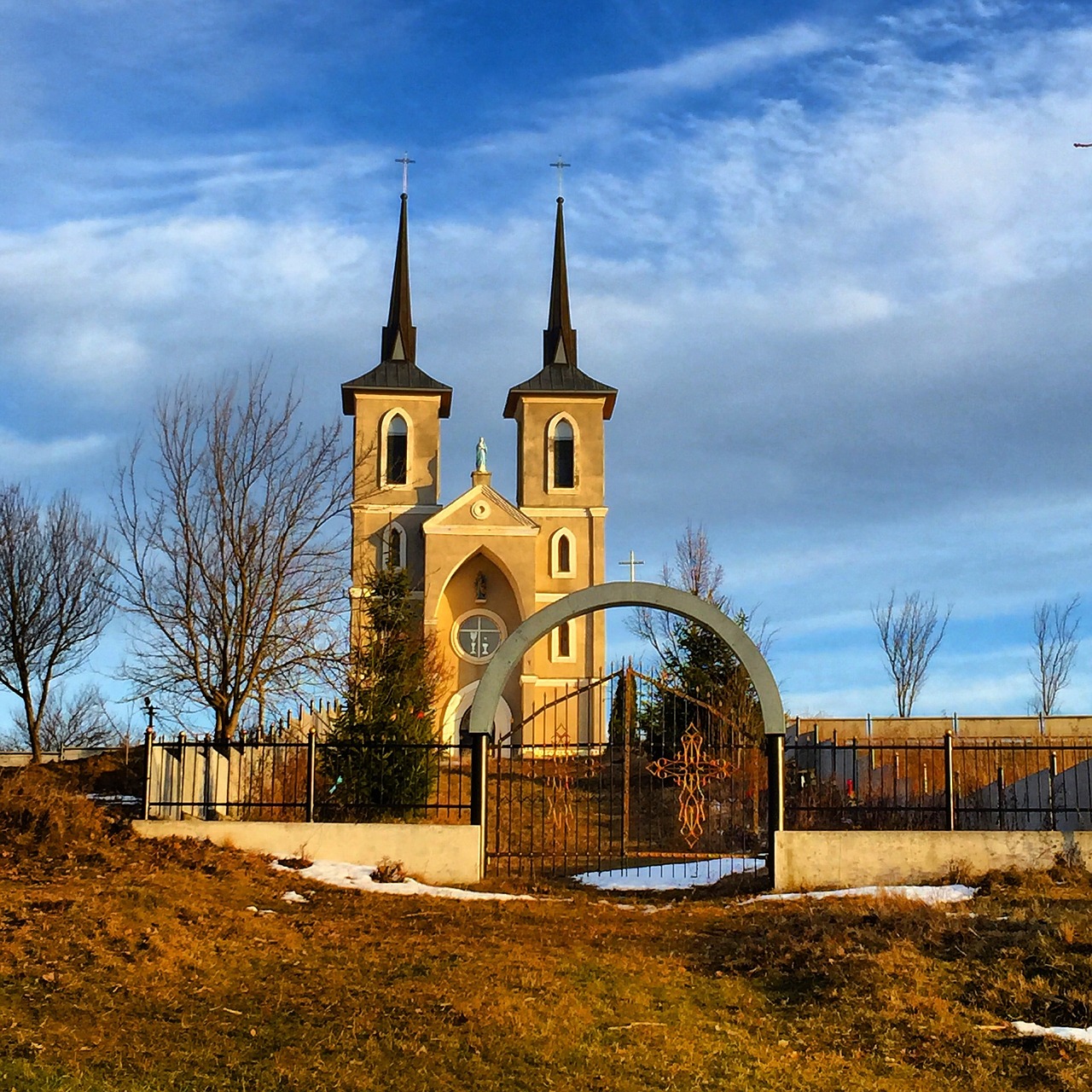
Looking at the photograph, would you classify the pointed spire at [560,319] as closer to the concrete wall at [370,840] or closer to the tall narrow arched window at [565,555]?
the tall narrow arched window at [565,555]

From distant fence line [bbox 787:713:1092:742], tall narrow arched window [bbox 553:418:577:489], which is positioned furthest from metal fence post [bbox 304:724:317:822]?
tall narrow arched window [bbox 553:418:577:489]

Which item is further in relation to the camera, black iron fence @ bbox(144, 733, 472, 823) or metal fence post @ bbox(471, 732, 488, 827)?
black iron fence @ bbox(144, 733, 472, 823)

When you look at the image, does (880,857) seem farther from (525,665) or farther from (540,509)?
(540,509)

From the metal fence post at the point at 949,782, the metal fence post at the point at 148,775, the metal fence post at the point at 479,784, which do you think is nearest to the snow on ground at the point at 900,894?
the metal fence post at the point at 949,782

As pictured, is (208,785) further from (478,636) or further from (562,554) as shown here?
(562,554)

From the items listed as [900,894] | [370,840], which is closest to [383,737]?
[370,840]

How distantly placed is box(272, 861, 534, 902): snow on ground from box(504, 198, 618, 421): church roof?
28.2 meters

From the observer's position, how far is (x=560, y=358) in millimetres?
44219

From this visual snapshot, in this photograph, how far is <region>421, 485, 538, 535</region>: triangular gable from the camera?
A: 40031mm

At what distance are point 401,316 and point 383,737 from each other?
26.5 meters

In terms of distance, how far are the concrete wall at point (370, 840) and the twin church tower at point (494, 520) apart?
22.3m

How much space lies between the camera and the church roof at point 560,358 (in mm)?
42688

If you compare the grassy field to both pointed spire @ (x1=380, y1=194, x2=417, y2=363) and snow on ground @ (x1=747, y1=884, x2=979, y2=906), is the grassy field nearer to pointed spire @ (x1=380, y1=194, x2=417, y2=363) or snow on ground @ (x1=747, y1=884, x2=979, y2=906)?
snow on ground @ (x1=747, y1=884, x2=979, y2=906)

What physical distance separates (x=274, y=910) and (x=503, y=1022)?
450 cm
